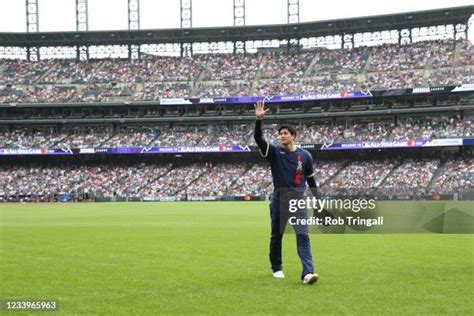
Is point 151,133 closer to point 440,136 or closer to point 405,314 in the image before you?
point 440,136

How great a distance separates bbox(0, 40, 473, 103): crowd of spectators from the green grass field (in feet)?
184

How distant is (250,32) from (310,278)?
240ft

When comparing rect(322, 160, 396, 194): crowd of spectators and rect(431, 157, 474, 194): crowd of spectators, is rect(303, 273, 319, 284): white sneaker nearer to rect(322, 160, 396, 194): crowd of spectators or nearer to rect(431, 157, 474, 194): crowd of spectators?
rect(431, 157, 474, 194): crowd of spectators

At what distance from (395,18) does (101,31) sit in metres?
38.7

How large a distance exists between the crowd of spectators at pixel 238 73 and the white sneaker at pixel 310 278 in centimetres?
6159

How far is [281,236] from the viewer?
32.2 feet

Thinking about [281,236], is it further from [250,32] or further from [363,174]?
[250,32]

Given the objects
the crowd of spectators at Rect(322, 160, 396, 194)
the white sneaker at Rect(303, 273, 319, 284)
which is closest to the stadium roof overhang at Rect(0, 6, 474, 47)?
the crowd of spectators at Rect(322, 160, 396, 194)

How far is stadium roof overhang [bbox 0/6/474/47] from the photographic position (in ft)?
241

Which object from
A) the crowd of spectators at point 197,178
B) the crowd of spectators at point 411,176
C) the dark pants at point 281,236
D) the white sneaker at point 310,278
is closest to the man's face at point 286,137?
the dark pants at point 281,236

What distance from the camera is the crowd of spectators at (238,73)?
70.6 meters

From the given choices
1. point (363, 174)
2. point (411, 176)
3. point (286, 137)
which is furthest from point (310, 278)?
point (363, 174)

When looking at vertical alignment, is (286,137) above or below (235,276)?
above

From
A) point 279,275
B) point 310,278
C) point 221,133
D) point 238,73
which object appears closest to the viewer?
point 310,278
